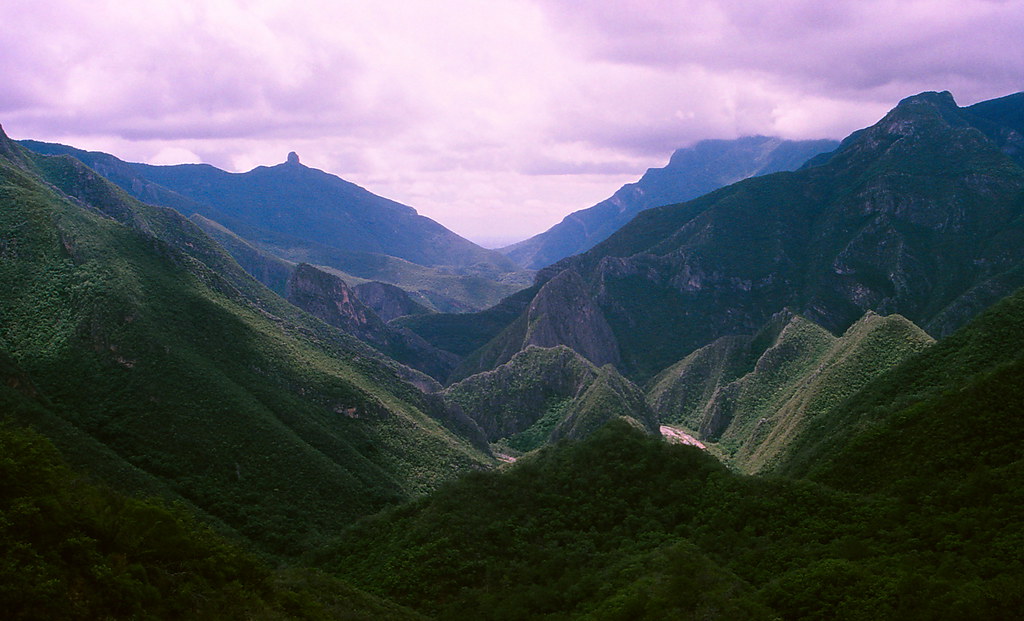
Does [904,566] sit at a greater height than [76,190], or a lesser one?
lesser

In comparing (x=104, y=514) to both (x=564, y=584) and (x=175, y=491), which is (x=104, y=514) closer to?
(x=564, y=584)

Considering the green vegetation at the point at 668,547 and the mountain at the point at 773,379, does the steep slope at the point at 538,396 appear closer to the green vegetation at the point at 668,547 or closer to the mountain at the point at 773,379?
the mountain at the point at 773,379

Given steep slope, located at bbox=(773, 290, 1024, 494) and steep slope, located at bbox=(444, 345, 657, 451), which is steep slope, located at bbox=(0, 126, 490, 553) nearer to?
steep slope, located at bbox=(444, 345, 657, 451)

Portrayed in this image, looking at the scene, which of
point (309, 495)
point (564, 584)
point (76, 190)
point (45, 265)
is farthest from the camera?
point (76, 190)

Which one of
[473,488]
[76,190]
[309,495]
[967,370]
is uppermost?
[76,190]

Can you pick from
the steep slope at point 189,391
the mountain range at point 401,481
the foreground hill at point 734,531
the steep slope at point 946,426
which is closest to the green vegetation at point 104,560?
the mountain range at point 401,481

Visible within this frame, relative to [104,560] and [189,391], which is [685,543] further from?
[189,391]

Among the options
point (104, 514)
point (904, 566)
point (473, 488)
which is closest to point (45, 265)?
point (473, 488)

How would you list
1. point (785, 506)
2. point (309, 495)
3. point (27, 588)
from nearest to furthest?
point (27, 588) < point (785, 506) < point (309, 495)
